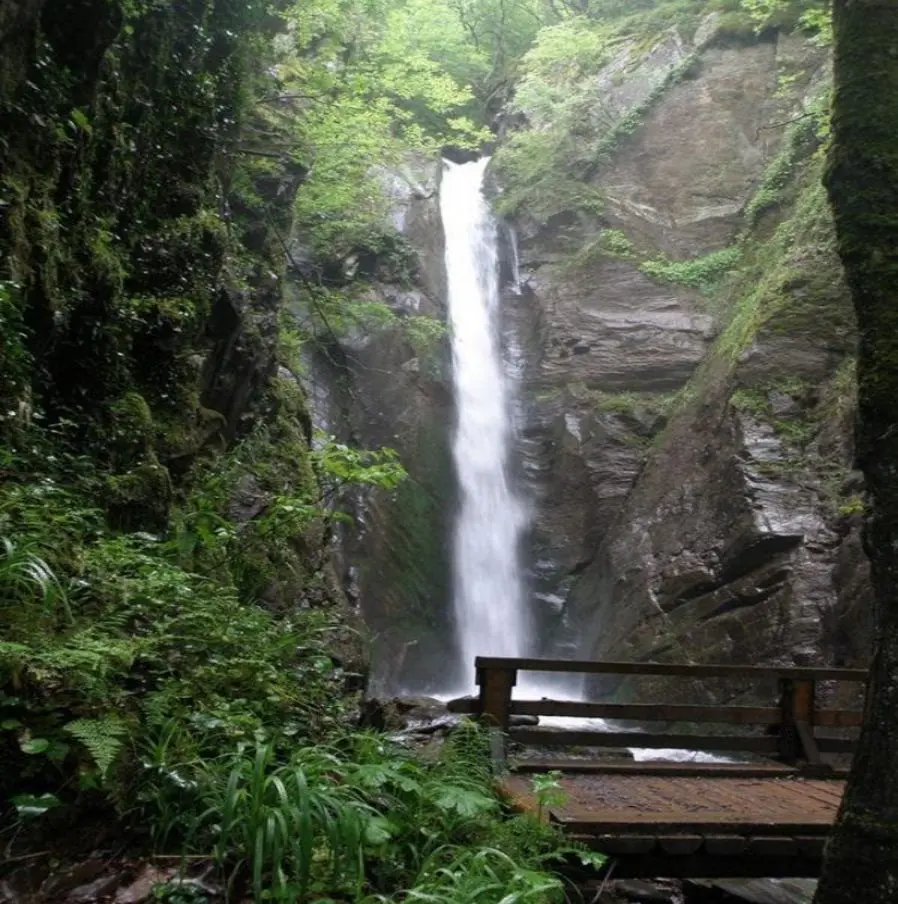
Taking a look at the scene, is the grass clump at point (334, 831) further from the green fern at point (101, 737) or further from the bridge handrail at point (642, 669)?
the bridge handrail at point (642, 669)

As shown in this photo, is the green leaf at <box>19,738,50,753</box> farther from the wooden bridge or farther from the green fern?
the wooden bridge

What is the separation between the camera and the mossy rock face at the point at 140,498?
17.1 feet

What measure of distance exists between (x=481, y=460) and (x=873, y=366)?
13.1 meters

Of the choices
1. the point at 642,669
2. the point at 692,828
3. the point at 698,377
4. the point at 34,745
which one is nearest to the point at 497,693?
the point at 642,669

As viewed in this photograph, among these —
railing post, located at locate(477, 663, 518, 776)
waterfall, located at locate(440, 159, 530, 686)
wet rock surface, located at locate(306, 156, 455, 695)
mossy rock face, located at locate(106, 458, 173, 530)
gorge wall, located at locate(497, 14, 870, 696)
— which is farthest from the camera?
waterfall, located at locate(440, 159, 530, 686)

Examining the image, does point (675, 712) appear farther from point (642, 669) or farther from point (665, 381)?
point (665, 381)

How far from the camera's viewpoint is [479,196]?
72.1ft

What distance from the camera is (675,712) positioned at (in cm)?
578

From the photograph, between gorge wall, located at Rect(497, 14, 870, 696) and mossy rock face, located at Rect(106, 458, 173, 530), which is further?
gorge wall, located at Rect(497, 14, 870, 696)

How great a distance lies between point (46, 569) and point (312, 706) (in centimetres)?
161

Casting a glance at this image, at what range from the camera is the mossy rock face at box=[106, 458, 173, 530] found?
5.23m

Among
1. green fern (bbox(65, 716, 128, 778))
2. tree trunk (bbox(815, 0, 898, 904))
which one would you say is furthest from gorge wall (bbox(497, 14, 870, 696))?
green fern (bbox(65, 716, 128, 778))

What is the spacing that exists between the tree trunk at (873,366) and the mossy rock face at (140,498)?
4.23 m

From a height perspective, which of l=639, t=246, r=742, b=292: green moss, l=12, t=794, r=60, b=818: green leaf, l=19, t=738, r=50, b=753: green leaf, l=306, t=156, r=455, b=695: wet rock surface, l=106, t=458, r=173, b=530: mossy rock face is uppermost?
l=639, t=246, r=742, b=292: green moss
